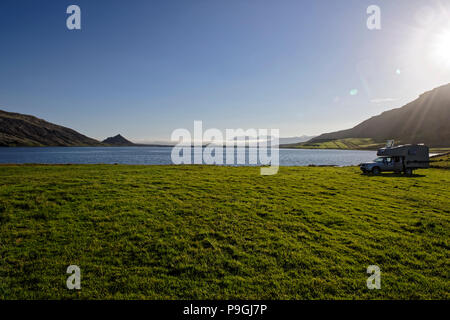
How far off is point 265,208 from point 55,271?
1064cm

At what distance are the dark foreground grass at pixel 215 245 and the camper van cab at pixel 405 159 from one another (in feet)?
62.1

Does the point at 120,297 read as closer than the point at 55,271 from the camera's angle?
Yes

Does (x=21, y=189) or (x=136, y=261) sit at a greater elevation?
(x=21, y=189)

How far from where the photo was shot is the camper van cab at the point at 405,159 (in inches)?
1217

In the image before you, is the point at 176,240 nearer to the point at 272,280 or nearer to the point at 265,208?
the point at 272,280

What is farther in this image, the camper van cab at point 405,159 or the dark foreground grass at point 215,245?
the camper van cab at point 405,159

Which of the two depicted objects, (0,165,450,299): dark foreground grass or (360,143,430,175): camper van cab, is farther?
(360,143,430,175): camper van cab

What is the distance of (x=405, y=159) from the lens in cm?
3098

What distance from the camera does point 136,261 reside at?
765 centimetres

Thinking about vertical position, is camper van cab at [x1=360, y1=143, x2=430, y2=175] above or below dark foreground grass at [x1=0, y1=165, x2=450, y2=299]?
above

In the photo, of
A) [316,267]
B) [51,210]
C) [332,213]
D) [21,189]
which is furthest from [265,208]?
[21,189]

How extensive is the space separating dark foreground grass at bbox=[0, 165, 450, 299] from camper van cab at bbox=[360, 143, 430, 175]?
18921mm

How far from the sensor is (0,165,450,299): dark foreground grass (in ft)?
21.0
